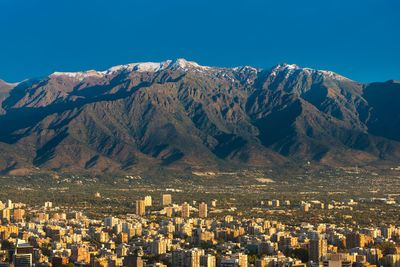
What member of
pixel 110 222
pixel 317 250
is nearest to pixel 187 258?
pixel 317 250

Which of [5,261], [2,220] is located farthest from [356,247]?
[2,220]

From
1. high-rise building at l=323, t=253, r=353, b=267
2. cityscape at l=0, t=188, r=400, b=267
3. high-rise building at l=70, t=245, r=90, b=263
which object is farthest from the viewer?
high-rise building at l=70, t=245, r=90, b=263

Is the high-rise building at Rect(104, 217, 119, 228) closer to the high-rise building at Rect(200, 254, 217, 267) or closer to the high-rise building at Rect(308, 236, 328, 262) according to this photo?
the high-rise building at Rect(308, 236, 328, 262)

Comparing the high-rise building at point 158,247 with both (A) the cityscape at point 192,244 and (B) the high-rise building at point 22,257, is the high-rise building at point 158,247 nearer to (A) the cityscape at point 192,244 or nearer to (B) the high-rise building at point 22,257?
(A) the cityscape at point 192,244

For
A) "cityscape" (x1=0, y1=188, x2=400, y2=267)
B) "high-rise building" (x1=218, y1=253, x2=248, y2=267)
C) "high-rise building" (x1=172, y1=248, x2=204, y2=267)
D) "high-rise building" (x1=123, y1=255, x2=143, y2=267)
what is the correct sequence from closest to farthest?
"high-rise building" (x1=218, y1=253, x2=248, y2=267)
"high-rise building" (x1=123, y1=255, x2=143, y2=267)
"high-rise building" (x1=172, y1=248, x2=204, y2=267)
"cityscape" (x1=0, y1=188, x2=400, y2=267)

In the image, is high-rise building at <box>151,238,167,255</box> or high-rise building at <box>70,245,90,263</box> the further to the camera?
high-rise building at <box>151,238,167,255</box>

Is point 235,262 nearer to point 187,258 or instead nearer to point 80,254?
point 187,258

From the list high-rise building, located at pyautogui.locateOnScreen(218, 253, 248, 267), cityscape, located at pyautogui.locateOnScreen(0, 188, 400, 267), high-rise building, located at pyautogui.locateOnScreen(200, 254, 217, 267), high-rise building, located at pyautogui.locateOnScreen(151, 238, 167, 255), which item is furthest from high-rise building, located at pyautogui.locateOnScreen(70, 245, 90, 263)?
high-rise building, located at pyautogui.locateOnScreen(218, 253, 248, 267)

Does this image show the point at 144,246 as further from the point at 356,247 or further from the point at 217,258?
the point at 356,247

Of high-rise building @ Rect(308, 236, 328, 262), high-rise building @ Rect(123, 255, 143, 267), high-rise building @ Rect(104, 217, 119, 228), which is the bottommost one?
high-rise building @ Rect(123, 255, 143, 267)

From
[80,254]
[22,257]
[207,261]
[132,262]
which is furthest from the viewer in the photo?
[80,254]
